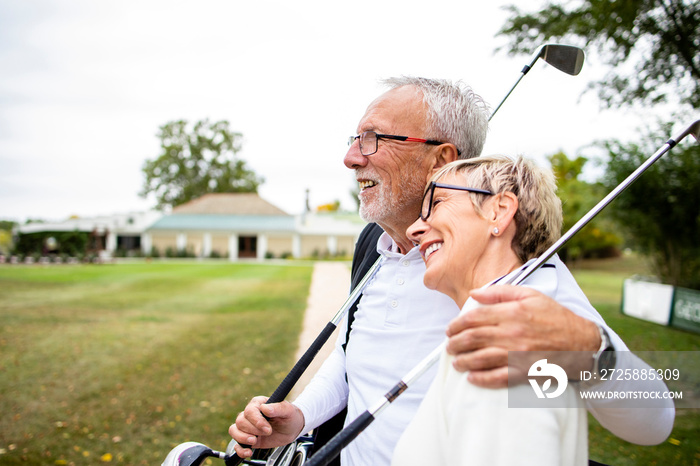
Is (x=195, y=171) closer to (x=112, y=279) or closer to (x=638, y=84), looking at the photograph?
(x=112, y=279)

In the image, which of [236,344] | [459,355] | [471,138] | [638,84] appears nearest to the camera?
[459,355]

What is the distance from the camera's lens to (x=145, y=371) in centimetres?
735

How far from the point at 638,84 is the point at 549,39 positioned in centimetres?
143

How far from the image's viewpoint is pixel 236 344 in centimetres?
904

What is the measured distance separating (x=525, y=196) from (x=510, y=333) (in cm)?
57

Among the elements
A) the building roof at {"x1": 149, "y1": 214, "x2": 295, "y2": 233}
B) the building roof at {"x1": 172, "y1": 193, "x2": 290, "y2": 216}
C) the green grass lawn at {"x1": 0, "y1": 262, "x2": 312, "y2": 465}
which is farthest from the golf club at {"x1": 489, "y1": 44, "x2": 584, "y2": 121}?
the building roof at {"x1": 172, "y1": 193, "x2": 290, "y2": 216}

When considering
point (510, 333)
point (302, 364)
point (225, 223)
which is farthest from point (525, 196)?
point (225, 223)

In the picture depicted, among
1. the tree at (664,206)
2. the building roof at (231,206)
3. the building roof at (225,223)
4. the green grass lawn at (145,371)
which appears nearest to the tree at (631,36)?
the tree at (664,206)

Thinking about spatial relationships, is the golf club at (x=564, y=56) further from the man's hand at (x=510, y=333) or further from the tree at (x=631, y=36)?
the tree at (x=631, y=36)

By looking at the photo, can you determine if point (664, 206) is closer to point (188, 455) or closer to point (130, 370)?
point (130, 370)

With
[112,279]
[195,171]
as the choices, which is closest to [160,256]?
[195,171]

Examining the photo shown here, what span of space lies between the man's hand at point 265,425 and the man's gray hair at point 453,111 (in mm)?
1239

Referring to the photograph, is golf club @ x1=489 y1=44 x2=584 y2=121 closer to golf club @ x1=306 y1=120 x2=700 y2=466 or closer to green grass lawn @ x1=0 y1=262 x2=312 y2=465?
golf club @ x1=306 y1=120 x2=700 y2=466

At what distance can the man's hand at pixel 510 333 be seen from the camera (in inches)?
41.1
